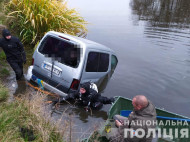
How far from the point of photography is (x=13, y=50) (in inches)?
253

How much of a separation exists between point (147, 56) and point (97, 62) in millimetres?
6125

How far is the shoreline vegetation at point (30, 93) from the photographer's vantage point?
408 centimetres

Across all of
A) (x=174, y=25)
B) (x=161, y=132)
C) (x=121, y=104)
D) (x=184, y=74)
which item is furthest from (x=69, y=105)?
(x=174, y=25)

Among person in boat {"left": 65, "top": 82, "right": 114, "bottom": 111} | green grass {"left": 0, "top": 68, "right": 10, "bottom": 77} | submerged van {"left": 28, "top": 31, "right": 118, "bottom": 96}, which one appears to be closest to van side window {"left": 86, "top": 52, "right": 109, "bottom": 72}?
submerged van {"left": 28, "top": 31, "right": 118, "bottom": 96}

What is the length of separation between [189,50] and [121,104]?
922cm

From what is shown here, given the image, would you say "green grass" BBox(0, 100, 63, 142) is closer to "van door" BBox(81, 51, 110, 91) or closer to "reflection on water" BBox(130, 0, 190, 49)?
"van door" BBox(81, 51, 110, 91)

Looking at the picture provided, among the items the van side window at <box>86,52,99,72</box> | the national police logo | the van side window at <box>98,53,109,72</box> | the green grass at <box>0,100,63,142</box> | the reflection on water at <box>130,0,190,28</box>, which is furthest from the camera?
the reflection on water at <box>130,0,190,28</box>

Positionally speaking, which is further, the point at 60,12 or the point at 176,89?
the point at 60,12

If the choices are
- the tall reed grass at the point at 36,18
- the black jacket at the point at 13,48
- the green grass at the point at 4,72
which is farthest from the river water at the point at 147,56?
the tall reed grass at the point at 36,18

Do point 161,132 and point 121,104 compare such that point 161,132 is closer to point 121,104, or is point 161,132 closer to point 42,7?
point 121,104

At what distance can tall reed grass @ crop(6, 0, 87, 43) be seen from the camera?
9.37 meters

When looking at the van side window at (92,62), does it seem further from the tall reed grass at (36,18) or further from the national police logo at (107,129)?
the tall reed grass at (36,18)

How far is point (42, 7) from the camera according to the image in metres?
9.46

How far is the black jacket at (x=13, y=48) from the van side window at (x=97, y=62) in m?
2.21
